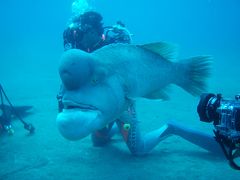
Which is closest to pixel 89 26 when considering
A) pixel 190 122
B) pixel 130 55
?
pixel 130 55

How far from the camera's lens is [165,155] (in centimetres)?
546

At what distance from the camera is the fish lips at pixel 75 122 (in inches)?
111

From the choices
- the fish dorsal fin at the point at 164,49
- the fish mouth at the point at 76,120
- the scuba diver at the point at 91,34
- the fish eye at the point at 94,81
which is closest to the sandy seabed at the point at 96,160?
the fish dorsal fin at the point at 164,49

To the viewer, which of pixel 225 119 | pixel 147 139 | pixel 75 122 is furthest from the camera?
pixel 147 139

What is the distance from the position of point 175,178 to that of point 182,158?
2.87ft

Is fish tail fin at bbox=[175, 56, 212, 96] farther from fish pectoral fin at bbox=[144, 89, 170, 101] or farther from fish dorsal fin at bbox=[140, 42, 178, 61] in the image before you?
fish pectoral fin at bbox=[144, 89, 170, 101]

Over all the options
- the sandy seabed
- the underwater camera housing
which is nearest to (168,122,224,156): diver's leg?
the sandy seabed

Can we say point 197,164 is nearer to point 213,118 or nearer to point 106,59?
point 213,118

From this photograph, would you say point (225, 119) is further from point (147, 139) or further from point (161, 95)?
point (147, 139)

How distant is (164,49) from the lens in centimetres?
411

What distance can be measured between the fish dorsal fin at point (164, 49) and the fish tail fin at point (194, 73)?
0.14m

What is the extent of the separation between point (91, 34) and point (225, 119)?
10.3ft

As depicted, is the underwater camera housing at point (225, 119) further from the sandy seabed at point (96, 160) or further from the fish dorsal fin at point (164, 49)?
the sandy seabed at point (96, 160)

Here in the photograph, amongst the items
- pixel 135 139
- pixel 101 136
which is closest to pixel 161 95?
pixel 135 139
